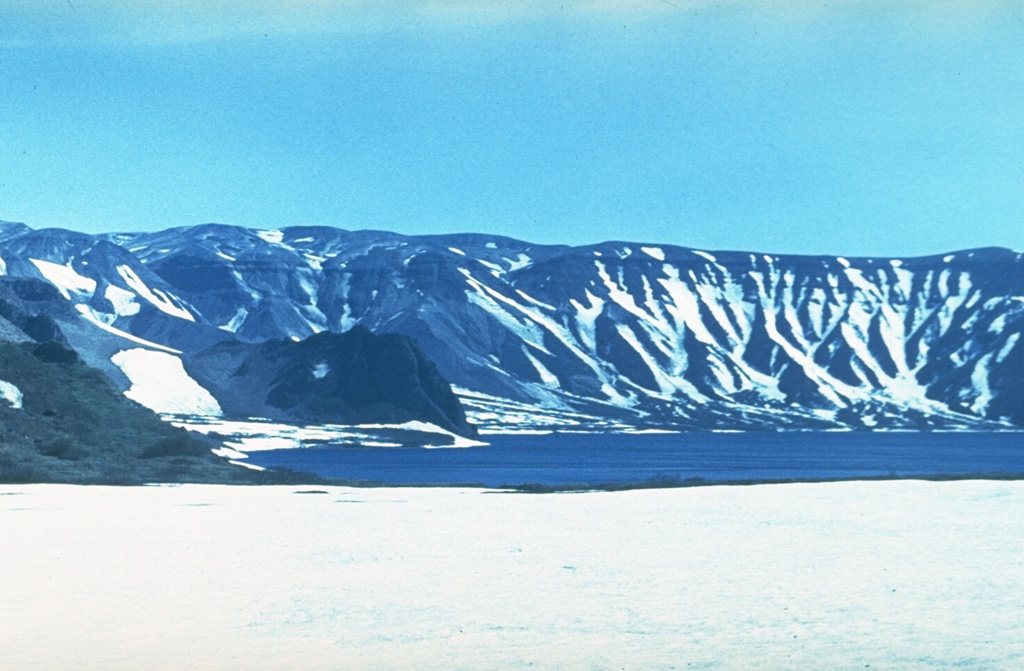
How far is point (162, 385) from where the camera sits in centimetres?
18525

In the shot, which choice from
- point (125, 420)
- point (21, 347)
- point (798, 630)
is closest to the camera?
point (798, 630)

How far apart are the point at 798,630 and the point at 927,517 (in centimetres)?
1628

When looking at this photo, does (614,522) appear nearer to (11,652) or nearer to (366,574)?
(366,574)

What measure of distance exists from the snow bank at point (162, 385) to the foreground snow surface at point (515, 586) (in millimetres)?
145195

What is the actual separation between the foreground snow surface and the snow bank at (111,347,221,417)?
145195mm

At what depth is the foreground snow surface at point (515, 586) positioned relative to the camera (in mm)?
17172

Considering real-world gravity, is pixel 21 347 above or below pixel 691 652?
above

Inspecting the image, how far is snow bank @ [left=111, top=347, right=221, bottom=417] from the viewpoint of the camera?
179 m

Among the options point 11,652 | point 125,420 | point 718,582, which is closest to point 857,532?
point 718,582

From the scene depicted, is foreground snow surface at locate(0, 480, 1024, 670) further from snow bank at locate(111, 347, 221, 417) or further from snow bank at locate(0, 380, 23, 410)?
snow bank at locate(111, 347, 221, 417)

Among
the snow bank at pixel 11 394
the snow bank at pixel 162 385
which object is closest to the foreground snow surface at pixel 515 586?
the snow bank at pixel 11 394

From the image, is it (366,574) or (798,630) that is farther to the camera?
(366,574)

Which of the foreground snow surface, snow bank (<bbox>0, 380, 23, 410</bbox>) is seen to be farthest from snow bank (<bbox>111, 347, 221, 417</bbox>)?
the foreground snow surface

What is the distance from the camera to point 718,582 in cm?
2278
